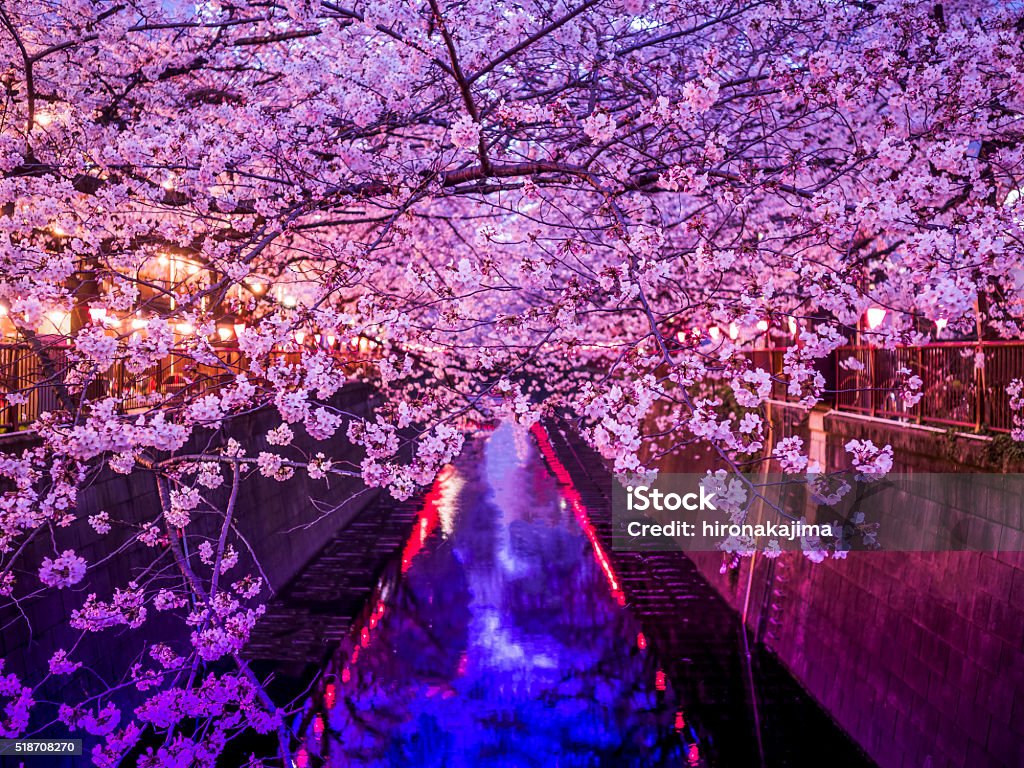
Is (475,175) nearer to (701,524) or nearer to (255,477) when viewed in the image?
(255,477)

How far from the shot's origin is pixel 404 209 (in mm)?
6414

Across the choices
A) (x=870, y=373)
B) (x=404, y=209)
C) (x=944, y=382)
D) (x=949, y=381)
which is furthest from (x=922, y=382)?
(x=404, y=209)

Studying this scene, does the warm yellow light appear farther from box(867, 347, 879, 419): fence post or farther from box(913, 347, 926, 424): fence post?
box(913, 347, 926, 424): fence post

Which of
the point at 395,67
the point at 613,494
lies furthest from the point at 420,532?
the point at 395,67

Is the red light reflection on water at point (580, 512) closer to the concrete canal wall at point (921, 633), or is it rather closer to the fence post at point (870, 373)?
the concrete canal wall at point (921, 633)

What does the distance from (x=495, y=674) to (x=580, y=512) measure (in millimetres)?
12944

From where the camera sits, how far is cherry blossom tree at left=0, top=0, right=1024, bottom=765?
591cm

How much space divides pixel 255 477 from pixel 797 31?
12.1 meters

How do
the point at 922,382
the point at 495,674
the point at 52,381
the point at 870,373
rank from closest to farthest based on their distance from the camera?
1. the point at 52,381
2. the point at 922,382
3. the point at 870,373
4. the point at 495,674

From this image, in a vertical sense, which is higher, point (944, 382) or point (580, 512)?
point (944, 382)

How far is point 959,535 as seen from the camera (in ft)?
28.9

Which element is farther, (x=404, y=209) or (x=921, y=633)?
(x=921, y=633)

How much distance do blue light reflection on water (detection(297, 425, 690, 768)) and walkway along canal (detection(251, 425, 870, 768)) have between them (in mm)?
33

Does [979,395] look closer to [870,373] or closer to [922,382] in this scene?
[922,382]
